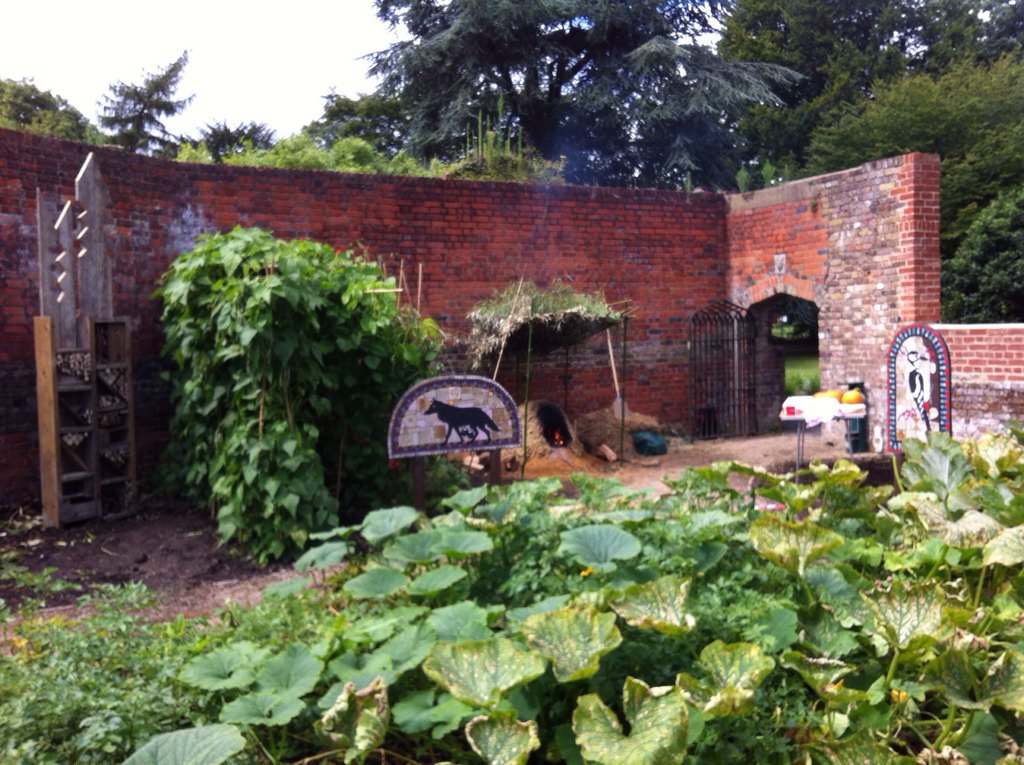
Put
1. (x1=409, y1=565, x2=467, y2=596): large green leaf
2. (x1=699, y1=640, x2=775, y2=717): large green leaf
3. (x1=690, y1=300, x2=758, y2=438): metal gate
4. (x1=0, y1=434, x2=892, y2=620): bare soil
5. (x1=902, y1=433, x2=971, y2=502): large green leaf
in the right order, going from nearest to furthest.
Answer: (x1=699, y1=640, x2=775, y2=717): large green leaf, (x1=409, y1=565, x2=467, y2=596): large green leaf, (x1=902, y1=433, x2=971, y2=502): large green leaf, (x1=0, y1=434, x2=892, y2=620): bare soil, (x1=690, y1=300, x2=758, y2=438): metal gate

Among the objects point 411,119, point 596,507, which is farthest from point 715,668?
point 411,119

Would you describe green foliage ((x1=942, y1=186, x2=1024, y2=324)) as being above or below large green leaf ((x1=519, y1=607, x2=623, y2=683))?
above

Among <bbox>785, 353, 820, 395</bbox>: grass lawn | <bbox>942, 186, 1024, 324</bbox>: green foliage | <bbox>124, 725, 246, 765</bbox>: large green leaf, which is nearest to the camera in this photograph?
<bbox>124, 725, 246, 765</bbox>: large green leaf

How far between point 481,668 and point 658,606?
47 centimetres

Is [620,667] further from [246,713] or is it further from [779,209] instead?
[779,209]

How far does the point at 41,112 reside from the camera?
75.9 feet

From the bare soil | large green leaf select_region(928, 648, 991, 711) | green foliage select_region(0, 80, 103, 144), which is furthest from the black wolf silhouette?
green foliage select_region(0, 80, 103, 144)

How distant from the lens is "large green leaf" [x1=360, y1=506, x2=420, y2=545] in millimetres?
3035

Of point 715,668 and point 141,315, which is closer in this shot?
point 715,668

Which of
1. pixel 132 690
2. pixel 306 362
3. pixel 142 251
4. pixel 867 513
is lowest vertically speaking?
pixel 132 690

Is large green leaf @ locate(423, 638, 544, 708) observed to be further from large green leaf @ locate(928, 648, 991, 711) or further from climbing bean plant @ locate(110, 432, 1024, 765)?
large green leaf @ locate(928, 648, 991, 711)

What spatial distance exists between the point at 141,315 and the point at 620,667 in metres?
6.87

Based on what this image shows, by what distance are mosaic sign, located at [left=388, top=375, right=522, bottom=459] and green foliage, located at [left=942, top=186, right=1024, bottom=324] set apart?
1330 centimetres

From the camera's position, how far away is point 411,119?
2397cm
